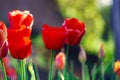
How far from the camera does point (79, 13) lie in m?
3.66

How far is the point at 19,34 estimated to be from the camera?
0.83 metres

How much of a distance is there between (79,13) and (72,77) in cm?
270

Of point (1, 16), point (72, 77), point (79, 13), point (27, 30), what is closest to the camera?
point (27, 30)

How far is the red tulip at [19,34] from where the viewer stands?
83 centimetres

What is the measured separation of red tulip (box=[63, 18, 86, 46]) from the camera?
3.00 feet

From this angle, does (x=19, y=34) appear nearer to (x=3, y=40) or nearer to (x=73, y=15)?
(x=3, y=40)

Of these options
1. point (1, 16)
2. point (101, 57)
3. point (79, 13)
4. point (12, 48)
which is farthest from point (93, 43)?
point (12, 48)

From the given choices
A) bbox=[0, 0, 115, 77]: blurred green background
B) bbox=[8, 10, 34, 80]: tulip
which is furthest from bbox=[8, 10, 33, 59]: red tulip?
bbox=[0, 0, 115, 77]: blurred green background

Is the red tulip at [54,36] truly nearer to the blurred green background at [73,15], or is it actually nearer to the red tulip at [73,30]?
the red tulip at [73,30]

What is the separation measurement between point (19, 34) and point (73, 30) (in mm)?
131

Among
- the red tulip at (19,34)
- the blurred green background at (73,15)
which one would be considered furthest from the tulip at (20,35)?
the blurred green background at (73,15)

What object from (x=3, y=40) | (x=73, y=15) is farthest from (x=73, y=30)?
(x=73, y=15)

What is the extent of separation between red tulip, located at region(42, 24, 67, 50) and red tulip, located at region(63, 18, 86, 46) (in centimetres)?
3

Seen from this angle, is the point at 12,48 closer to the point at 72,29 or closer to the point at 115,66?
the point at 72,29
